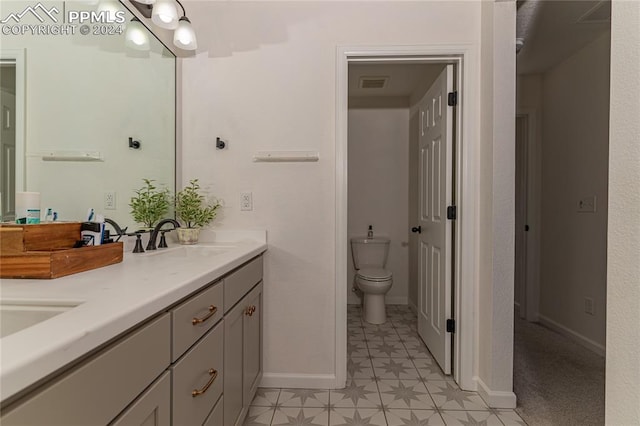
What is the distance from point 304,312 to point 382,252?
1.56 m


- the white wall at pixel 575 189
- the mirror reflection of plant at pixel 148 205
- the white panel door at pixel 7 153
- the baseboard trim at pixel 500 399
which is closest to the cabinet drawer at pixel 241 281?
the mirror reflection of plant at pixel 148 205

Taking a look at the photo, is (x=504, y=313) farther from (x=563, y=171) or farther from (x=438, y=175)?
(x=563, y=171)

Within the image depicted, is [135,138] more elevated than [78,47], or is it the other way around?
[78,47]

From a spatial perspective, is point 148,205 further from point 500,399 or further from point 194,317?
point 500,399

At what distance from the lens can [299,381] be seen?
182 centimetres

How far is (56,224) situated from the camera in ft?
→ 3.14

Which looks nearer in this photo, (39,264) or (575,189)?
(39,264)

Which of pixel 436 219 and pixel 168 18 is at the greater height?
pixel 168 18

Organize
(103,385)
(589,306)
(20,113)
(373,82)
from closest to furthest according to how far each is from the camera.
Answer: (103,385), (20,113), (589,306), (373,82)

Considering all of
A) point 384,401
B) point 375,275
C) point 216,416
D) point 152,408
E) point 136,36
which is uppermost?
point 136,36

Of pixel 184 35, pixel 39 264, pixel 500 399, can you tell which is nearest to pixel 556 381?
pixel 500 399

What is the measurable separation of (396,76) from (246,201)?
1.92 metres

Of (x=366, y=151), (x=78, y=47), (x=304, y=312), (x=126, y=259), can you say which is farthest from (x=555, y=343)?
(x=78, y=47)

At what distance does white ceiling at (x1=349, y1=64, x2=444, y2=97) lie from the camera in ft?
8.53
